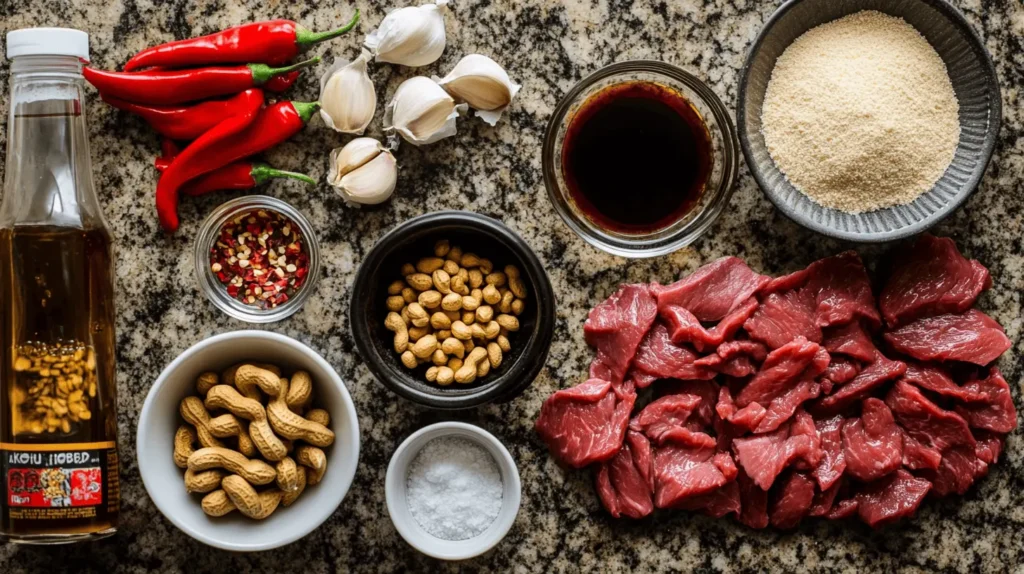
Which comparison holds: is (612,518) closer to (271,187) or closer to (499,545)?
(499,545)

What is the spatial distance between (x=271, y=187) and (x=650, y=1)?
0.82m

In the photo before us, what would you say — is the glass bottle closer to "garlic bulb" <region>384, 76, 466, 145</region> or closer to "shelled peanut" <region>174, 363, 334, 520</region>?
"shelled peanut" <region>174, 363, 334, 520</region>

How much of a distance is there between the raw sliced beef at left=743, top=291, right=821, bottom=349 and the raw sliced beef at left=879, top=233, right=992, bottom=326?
16cm

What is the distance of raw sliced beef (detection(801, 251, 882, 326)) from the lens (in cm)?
156

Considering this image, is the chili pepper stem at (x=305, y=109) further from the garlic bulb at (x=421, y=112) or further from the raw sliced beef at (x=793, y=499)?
the raw sliced beef at (x=793, y=499)

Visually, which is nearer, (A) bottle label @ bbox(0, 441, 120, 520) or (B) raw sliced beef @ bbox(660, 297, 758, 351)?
(A) bottle label @ bbox(0, 441, 120, 520)

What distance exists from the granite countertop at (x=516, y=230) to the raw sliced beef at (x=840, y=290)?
65 millimetres

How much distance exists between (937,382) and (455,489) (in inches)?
36.7

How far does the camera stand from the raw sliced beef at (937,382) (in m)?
1.55

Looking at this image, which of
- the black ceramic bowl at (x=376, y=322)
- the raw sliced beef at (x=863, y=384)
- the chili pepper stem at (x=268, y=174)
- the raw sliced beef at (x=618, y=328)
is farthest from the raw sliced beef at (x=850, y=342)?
the chili pepper stem at (x=268, y=174)

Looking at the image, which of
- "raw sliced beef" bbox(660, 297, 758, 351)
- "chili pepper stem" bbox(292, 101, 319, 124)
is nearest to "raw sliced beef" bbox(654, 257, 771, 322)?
"raw sliced beef" bbox(660, 297, 758, 351)

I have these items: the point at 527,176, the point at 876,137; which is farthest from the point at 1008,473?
the point at 527,176

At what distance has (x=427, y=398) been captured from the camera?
145 centimetres

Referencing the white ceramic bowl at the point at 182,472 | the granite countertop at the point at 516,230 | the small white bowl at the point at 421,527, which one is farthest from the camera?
the granite countertop at the point at 516,230
